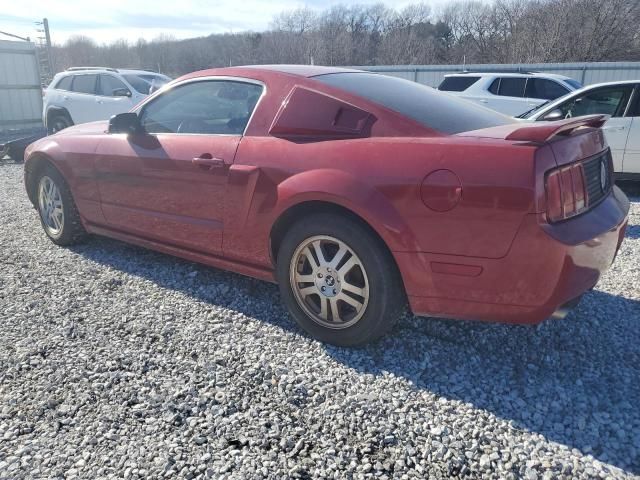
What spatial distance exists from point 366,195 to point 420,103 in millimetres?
780

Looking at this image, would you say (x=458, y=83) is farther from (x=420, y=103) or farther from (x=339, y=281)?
(x=339, y=281)

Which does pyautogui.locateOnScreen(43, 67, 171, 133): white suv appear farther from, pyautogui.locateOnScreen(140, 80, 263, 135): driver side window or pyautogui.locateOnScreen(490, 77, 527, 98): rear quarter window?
pyautogui.locateOnScreen(140, 80, 263, 135): driver side window

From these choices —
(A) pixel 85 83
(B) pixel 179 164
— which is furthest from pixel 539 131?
(A) pixel 85 83

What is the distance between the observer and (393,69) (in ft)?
78.0

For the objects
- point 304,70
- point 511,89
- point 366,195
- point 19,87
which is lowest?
point 19,87

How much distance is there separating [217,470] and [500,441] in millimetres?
1151

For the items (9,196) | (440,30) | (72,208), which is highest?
(440,30)

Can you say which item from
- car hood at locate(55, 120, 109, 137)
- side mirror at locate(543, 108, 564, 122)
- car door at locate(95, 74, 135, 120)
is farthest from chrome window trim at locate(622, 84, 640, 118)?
car door at locate(95, 74, 135, 120)

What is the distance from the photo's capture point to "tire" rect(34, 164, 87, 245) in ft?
14.9

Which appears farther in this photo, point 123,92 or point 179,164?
point 123,92

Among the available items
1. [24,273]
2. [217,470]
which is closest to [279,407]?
[217,470]

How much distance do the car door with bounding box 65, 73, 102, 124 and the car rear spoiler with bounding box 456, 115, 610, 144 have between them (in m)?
10.4

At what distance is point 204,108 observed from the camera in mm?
3676

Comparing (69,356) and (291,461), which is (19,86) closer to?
(69,356)
